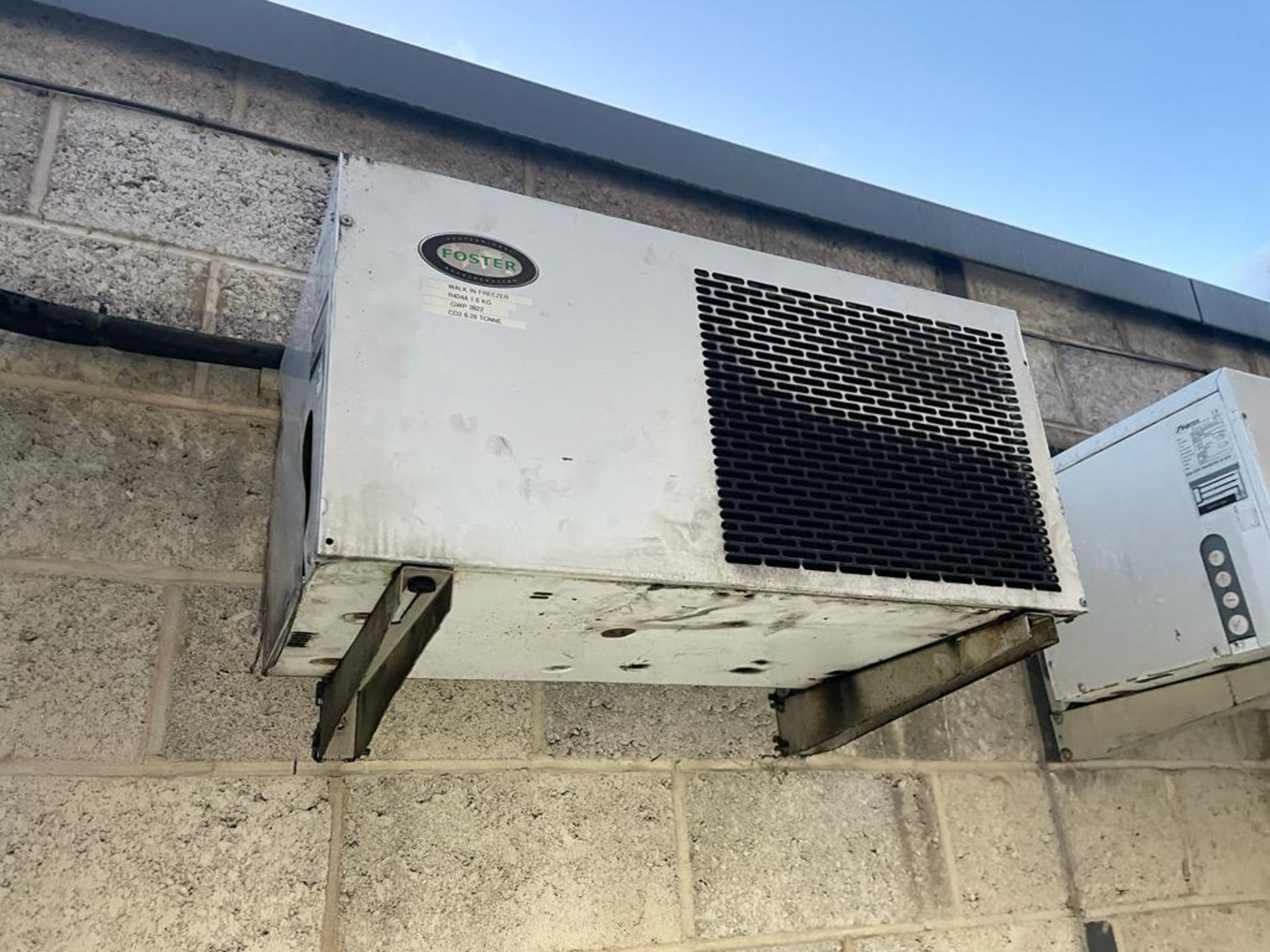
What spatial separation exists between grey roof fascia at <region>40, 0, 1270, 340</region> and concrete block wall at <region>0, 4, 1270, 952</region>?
45mm

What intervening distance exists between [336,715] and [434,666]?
117mm

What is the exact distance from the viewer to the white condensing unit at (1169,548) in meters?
1.20

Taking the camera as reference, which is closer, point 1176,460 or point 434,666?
point 434,666

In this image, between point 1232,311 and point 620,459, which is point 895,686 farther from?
point 1232,311

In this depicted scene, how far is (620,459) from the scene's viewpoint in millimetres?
861

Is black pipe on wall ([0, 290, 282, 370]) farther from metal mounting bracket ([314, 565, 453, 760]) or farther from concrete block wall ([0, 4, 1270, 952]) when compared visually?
metal mounting bracket ([314, 565, 453, 760])

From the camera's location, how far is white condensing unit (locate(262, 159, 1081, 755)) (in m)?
0.80

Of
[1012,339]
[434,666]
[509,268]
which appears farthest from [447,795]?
[1012,339]

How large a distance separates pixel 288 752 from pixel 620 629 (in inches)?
16.3

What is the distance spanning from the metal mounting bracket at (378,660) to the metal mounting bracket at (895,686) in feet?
1.85

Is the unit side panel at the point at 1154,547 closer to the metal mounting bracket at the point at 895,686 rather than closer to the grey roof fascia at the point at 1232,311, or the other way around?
the metal mounting bracket at the point at 895,686

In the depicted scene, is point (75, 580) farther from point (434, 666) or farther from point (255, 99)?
point (255, 99)

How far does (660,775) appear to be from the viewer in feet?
4.05

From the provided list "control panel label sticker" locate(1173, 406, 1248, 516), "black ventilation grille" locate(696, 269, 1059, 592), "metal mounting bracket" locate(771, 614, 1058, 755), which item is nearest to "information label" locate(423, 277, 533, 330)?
"black ventilation grille" locate(696, 269, 1059, 592)
